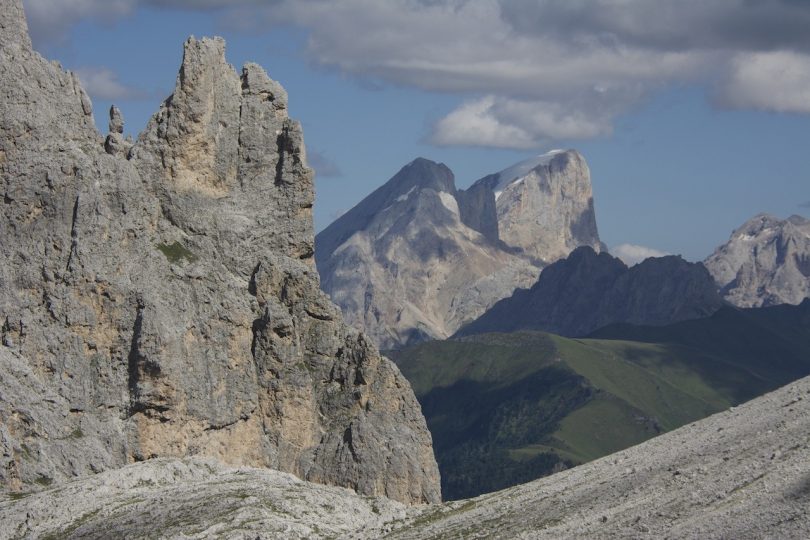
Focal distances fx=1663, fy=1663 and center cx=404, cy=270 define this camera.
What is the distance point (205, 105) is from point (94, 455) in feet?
106

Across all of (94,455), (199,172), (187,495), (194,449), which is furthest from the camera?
(199,172)

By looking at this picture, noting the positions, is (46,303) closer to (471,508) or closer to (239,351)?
(239,351)

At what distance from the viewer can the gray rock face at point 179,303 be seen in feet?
381

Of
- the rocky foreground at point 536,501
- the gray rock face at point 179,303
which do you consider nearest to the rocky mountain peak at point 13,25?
the gray rock face at point 179,303

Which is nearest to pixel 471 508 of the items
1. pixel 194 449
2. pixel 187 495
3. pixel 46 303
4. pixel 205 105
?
pixel 187 495

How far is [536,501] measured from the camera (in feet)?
311

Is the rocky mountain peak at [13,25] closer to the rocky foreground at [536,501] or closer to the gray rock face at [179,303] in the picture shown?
the gray rock face at [179,303]

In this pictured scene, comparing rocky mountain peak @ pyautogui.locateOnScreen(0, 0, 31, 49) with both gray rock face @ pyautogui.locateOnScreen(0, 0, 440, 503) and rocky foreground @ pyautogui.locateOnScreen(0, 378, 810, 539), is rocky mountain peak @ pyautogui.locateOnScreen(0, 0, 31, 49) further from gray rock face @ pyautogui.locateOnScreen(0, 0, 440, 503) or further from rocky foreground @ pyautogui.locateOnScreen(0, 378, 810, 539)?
rocky foreground @ pyautogui.locateOnScreen(0, 378, 810, 539)

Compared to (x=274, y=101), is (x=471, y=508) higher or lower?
lower

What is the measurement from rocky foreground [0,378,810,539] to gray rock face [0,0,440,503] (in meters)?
7.52

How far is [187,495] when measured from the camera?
4016 inches

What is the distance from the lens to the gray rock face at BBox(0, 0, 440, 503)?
116 meters

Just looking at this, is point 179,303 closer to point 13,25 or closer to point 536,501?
point 13,25

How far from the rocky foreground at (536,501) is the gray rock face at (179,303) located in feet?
24.7
